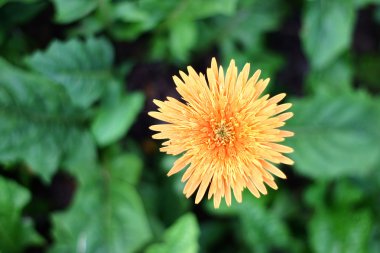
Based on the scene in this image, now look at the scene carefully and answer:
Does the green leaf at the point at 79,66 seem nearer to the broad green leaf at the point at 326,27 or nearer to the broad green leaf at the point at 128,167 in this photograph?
the broad green leaf at the point at 128,167

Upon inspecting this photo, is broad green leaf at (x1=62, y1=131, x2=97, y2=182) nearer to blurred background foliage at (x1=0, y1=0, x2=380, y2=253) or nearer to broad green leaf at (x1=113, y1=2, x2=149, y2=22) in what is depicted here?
blurred background foliage at (x1=0, y1=0, x2=380, y2=253)

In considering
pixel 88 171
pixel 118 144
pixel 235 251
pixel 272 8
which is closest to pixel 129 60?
pixel 118 144

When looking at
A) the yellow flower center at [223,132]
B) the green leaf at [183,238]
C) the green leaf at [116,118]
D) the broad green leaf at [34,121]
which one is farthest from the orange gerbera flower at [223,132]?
the broad green leaf at [34,121]

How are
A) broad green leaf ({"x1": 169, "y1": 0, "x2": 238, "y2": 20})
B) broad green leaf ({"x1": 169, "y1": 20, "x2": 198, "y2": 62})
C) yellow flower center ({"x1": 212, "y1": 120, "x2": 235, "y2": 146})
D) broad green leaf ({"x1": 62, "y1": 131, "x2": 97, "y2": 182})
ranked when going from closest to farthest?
yellow flower center ({"x1": 212, "y1": 120, "x2": 235, "y2": 146}) < broad green leaf ({"x1": 169, "y1": 0, "x2": 238, "y2": 20}) < broad green leaf ({"x1": 169, "y1": 20, "x2": 198, "y2": 62}) < broad green leaf ({"x1": 62, "y1": 131, "x2": 97, "y2": 182})

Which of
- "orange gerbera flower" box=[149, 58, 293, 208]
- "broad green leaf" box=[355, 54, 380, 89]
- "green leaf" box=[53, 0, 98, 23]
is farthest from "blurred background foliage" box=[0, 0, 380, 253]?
"orange gerbera flower" box=[149, 58, 293, 208]

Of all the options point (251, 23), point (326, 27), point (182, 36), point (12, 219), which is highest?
point (251, 23)

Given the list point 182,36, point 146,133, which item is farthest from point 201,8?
point 146,133

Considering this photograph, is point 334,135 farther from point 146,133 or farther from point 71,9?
point 71,9
